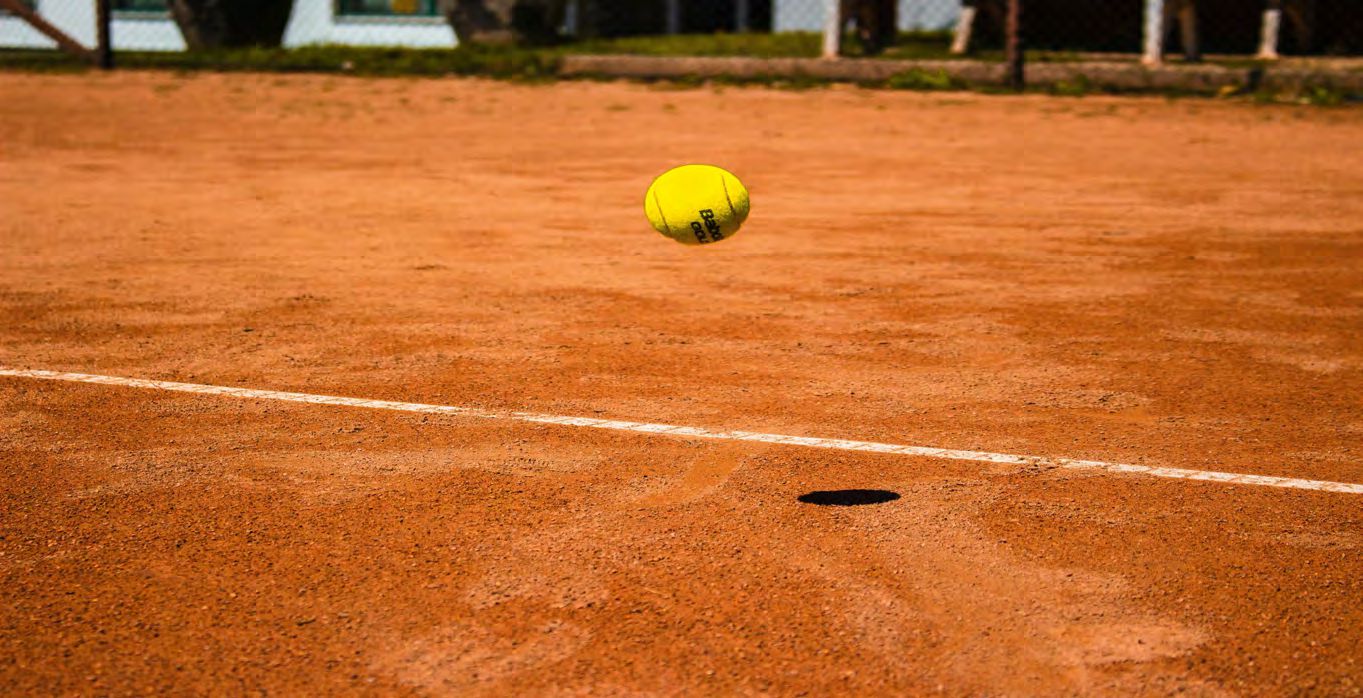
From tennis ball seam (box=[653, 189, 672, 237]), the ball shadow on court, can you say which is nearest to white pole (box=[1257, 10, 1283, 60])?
tennis ball seam (box=[653, 189, 672, 237])

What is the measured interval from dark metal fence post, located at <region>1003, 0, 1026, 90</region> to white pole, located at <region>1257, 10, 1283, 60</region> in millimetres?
5292

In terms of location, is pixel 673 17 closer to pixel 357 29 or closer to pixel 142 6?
pixel 357 29

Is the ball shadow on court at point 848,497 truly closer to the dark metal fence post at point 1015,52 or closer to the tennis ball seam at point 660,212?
the tennis ball seam at point 660,212

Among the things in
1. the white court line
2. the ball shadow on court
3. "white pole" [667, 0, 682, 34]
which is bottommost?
the ball shadow on court

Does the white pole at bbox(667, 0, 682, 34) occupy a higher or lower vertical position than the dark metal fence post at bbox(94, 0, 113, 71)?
higher

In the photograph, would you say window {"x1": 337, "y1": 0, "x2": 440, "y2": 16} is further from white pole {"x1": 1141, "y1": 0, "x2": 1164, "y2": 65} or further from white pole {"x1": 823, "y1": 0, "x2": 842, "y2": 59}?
white pole {"x1": 1141, "y1": 0, "x2": 1164, "y2": 65}

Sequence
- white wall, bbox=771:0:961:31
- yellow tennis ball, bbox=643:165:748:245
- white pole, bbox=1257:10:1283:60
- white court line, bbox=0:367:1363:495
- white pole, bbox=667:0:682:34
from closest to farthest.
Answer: white court line, bbox=0:367:1363:495
yellow tennis ball, bbox=643:165:748:245
white pole, bbox=1257:10:1283:60
white wall, bbox=771:0:961:31
white pole, bbox=667:0:682:34

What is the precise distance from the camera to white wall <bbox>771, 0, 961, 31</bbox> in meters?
24.9

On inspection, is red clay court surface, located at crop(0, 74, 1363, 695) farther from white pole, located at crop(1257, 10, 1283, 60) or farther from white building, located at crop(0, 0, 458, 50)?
white building, located at crop(0, 0, 458, 50)

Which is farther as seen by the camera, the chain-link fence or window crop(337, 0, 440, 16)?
window crop(337, 0, 440, 16)

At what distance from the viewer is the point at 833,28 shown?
19891mm

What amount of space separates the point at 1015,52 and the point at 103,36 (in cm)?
1229

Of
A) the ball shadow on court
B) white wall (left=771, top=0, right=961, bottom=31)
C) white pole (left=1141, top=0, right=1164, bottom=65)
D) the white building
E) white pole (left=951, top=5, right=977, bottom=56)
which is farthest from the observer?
the white building

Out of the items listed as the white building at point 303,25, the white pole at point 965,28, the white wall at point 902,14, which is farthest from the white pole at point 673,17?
the white pole at point 965,28
